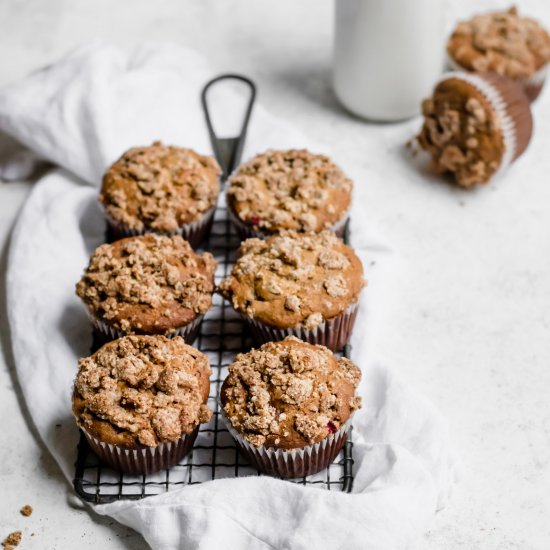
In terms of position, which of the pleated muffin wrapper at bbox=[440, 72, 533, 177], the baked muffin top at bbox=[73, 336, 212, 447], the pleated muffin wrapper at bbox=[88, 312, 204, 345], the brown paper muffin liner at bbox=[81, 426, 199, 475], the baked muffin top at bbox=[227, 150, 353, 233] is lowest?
the brown paper muffin liner at bbox=[81, 426, 199, 475]

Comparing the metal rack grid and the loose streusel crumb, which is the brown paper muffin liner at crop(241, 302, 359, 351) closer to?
the metal rack grid

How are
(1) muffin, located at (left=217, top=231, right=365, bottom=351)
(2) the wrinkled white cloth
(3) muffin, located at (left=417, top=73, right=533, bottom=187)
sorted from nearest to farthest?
1. (2) the wrinkled white cloth
2. (1) muffin, located at (left=217, top=231, right=365, bottom=351)
3. (3) muffin, located at (left=417, top=73, right=533, bottom=187)

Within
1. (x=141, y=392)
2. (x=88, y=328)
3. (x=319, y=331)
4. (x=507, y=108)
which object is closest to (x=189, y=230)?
(x=88, y=328)

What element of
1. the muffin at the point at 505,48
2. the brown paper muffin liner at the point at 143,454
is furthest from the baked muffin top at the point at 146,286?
the muffin at the point at 505,48

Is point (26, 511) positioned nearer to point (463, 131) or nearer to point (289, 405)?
point (289, 405)

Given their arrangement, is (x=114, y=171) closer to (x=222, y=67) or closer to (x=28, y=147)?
(x=28, y=147)

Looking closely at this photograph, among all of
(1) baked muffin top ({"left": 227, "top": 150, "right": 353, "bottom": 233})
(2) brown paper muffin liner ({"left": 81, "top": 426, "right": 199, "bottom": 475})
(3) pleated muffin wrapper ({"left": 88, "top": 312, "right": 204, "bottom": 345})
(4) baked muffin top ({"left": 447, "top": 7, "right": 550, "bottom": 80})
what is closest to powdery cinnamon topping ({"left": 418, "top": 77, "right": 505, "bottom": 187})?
(4) baked muffin top ({"left": 447, "top": 7, "right": 550, "bottom": 80})
